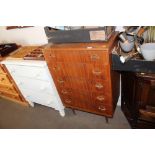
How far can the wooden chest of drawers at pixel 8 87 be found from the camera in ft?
6.16

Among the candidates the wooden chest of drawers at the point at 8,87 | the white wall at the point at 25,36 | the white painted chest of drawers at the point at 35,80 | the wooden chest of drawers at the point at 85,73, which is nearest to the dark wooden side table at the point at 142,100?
Result: the wooden chest of drawers at the point at 85,73

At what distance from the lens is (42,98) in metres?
1.83

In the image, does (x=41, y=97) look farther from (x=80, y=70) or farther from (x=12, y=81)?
(x=80, y=70)

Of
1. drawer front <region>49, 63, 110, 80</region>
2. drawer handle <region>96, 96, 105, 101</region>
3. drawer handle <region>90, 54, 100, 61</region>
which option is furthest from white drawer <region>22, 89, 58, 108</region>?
drawer handle <region>90, 54, 100, 61</region>

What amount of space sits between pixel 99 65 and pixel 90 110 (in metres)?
0.63

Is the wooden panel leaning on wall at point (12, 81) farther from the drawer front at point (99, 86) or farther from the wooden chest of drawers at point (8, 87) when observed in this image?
the drawer front at point (99, 86)

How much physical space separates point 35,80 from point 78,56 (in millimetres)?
685

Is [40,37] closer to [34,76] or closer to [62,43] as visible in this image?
[34,76]

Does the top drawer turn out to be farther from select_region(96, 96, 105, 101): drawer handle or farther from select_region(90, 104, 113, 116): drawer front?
select_region(90, 104, 113, 116): drawer front

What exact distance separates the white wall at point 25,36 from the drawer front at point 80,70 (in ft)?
1.97

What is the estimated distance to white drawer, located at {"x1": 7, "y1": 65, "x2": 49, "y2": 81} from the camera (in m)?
1.53
